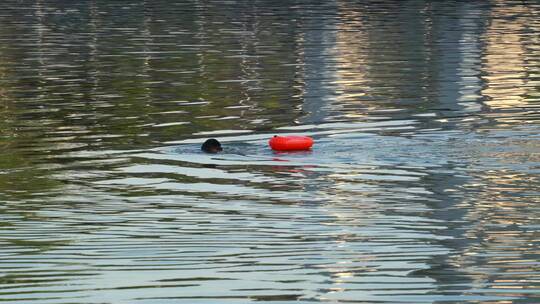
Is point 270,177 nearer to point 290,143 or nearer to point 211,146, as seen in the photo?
point 290,143

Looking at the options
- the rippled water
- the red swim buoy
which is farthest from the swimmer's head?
the red swim buoy

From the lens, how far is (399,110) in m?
31.5

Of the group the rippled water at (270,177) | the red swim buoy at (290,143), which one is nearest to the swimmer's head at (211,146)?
the rippled water at (270,177)

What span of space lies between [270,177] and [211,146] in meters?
2.59

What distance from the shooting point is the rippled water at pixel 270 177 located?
1573 centimetres

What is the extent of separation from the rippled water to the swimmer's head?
214mm

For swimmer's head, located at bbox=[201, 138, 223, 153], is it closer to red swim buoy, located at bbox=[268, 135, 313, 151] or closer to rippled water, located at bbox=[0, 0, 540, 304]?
rippled water, located at bbox=[0, 0, 540, 304]

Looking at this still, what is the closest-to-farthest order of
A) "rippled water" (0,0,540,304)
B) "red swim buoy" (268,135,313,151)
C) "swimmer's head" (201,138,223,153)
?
"rippled water" (0,0,540,304)
"red swim buoy" (268,135,313,151)
"swimmer's head" (201,138,223,153)

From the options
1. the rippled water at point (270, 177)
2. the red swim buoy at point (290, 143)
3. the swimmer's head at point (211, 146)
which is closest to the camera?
the rippled water at point (270, 177)

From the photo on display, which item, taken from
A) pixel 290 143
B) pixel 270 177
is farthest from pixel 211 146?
pixel 270 177

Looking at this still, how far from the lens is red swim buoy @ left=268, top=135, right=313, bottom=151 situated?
2536cm

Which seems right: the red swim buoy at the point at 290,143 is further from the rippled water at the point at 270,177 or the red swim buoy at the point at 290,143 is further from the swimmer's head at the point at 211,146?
the swimmer's head at the point at 211,146

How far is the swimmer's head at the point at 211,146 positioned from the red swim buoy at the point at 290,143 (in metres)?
0.80

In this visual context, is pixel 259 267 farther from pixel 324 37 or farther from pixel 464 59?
pixel 324 37
